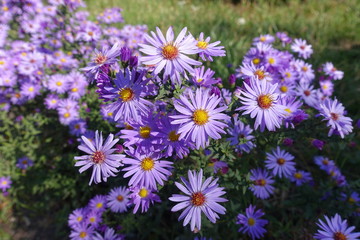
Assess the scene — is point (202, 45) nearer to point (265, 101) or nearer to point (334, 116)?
point (265, 101)

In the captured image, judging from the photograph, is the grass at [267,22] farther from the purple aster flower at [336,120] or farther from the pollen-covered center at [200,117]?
the pollen-covered center at [200,117]

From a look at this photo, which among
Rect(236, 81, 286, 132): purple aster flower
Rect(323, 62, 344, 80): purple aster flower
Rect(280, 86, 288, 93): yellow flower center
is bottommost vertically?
Rect(236, 81, 286, 132): purple aster flower

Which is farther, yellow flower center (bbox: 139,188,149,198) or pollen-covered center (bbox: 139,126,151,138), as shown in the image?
yellow flower center (bbox: 139,188,149,198)

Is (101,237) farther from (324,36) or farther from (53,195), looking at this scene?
(324,36)

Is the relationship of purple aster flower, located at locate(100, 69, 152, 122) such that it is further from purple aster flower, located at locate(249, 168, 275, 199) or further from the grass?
the grass

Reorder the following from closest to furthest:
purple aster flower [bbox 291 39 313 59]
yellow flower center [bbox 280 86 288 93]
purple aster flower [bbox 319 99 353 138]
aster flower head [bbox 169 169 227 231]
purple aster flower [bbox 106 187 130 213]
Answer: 1. aster flower head [bbox 169 169 227 231]
2. purple aster flower [bbox 319 99 353 138]
3. purple aster flower [bbox 106 187 130 213]
4. yellow flower center [bbox 280 86 288 93]
5. purple aster flower [bbox 291 39 313 59]

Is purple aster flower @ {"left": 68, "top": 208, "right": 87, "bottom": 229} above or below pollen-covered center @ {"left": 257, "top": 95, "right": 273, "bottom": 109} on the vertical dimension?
Answer: below

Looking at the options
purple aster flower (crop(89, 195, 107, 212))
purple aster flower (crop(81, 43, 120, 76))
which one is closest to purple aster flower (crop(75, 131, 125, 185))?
purple aster flower (crop(81, 43, 120, 76))
